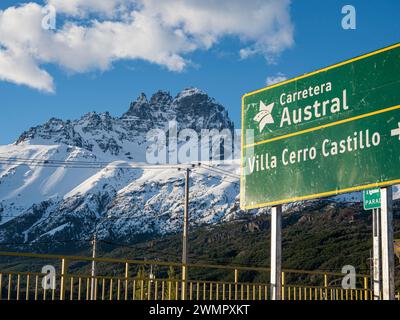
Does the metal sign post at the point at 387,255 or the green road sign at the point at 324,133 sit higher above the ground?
the green road sign at the point at 324,133

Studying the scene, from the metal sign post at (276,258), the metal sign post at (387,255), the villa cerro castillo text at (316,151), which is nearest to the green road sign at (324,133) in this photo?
the villa cerro castillo text at (316,151)

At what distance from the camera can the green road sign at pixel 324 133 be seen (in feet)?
33.5

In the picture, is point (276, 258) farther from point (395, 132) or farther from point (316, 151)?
point (395, 132)

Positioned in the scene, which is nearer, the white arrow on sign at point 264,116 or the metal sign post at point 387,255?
the metal sign post at point 387,255

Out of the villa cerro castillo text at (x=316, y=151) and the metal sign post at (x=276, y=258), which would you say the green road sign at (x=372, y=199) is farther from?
the metal sign post at (x=276, y=258)

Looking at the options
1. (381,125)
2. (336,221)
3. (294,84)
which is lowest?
(381,125)

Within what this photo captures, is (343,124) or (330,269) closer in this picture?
(343,124)

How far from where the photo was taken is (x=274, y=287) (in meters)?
11.2

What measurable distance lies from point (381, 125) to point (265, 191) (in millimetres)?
2572

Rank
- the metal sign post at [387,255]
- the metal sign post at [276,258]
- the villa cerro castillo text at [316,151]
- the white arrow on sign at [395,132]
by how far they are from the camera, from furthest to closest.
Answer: the metal sign post at [276,258], the villa cerro castillo text at [316,151], the white arrow on sign at [395,132], the metal sign post at [387,255]
